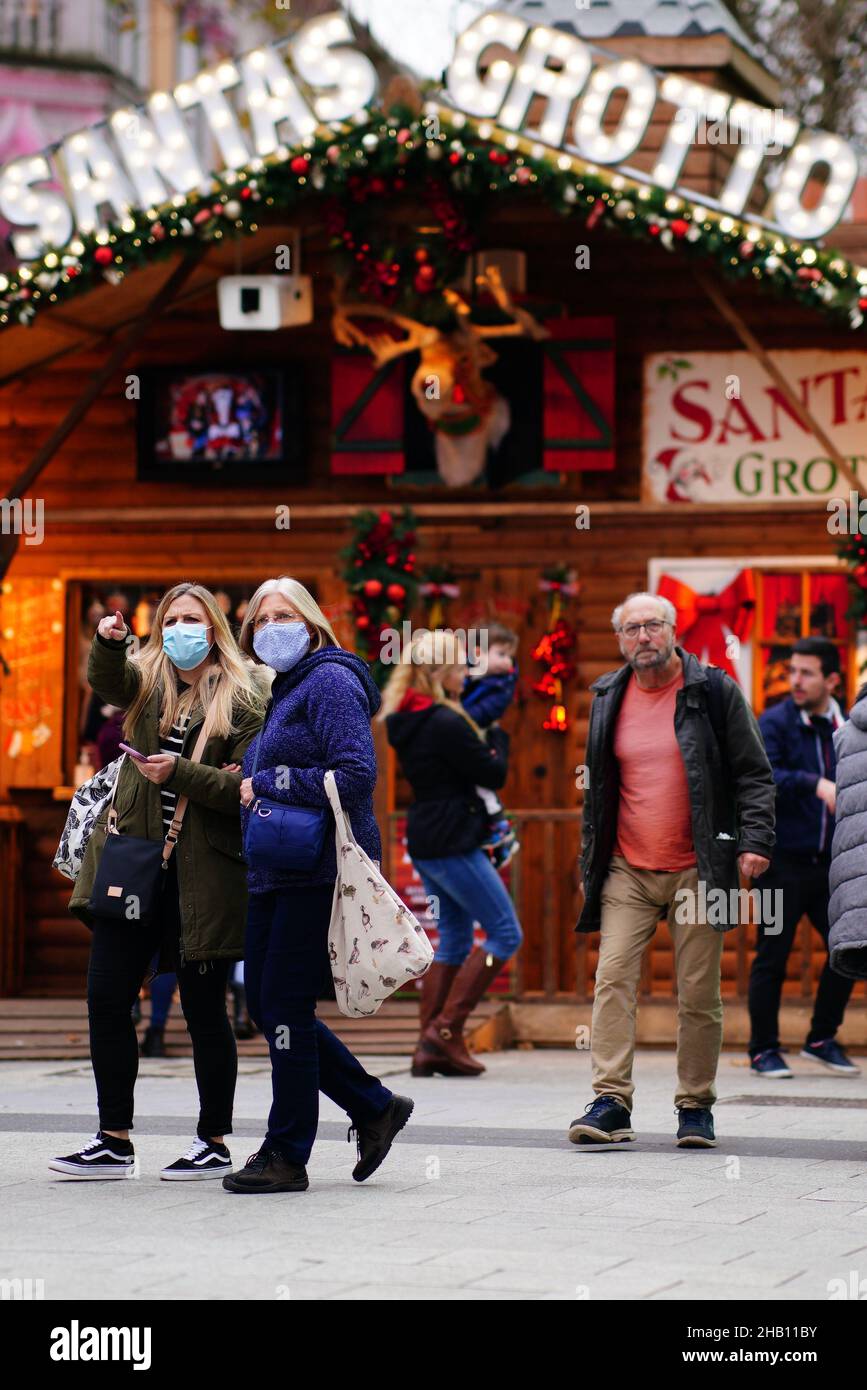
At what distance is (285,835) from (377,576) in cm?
754

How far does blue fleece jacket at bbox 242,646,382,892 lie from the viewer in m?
6.92

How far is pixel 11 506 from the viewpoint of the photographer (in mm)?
14461

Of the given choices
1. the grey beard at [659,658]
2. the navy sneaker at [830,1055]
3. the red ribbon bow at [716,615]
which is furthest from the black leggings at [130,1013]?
the red ribbon bow at [716,615]

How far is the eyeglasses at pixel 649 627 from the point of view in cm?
837

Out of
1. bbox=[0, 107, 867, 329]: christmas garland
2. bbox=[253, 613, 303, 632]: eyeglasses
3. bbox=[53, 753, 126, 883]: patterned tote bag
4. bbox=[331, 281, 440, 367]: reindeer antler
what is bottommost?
bbox=[53, 753, 126, 883]: patterned tote bag

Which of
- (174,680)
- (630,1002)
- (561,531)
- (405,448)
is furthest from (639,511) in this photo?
(174,680)

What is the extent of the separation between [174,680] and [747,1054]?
17.9 feet

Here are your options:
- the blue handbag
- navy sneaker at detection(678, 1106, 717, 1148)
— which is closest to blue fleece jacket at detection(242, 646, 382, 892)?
the blue handbag

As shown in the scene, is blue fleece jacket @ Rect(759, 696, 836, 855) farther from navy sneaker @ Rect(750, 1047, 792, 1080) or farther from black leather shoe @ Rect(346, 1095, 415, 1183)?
black leather shoe @ Rect(346, 1095, 415, 1183)

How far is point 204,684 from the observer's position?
297 inches

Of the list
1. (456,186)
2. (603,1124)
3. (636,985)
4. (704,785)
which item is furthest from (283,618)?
(456,186)

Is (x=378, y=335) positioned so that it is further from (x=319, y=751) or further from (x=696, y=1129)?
(x=319, y=751)

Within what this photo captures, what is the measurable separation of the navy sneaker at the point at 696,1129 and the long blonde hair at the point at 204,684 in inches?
87.3

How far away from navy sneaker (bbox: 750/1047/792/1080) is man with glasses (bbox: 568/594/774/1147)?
107 inches
